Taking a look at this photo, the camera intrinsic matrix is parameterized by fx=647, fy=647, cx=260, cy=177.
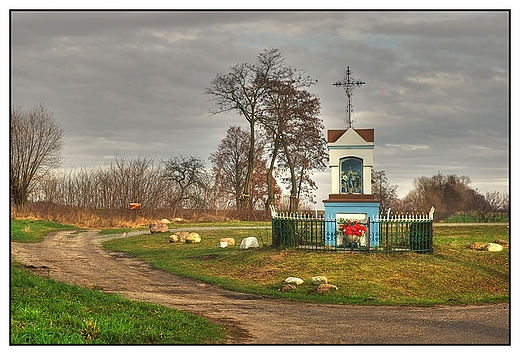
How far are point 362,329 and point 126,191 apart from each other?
3198 cm

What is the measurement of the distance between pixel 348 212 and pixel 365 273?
3.24m

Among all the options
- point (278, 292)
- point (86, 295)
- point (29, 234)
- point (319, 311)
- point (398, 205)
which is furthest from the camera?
point (398, 205)

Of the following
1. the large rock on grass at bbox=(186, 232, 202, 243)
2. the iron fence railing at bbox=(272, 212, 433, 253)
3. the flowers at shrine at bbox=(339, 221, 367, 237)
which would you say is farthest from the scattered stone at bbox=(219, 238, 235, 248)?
the flowers at shrine at bbox=(339, 221, 367, 237)

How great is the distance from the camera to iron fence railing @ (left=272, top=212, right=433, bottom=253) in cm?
1858

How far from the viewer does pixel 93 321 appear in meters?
9.66

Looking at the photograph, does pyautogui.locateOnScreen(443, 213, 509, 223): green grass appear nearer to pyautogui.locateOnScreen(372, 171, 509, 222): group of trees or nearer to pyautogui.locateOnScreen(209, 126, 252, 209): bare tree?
pyautogui.locateOnScreen(372, 171, 509, 222): group of trees

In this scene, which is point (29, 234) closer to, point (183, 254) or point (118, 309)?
point (183, 254)

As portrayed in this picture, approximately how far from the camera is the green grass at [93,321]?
911cm

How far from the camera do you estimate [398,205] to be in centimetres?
4322

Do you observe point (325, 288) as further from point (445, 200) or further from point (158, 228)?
point (445, 200)

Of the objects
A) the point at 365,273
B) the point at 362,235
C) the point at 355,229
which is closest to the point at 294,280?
the point at 365,273

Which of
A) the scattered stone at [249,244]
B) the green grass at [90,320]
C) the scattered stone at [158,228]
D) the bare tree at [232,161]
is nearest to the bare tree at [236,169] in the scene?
the bare tree at [232,161]

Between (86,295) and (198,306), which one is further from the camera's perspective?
(198,306)

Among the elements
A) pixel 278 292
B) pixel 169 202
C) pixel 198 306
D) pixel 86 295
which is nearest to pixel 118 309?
pixel 86 295
